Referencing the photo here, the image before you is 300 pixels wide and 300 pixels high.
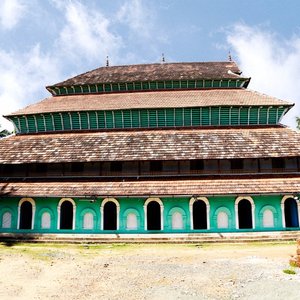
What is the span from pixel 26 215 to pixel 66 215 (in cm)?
263

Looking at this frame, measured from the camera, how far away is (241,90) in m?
26.0

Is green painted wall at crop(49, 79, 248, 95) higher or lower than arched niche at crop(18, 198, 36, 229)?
higher

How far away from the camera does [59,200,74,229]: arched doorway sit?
808 inches

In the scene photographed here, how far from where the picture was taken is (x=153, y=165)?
67.6 ft

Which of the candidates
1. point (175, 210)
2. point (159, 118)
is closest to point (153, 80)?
point (159, 118)

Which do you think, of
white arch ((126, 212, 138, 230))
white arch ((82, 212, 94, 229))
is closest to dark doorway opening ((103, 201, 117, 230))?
white arch ((82, 212, 94, 229))

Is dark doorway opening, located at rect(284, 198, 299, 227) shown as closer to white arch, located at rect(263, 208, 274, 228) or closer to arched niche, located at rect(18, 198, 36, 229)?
white arch, located at rect(263, 208, 274, 228)

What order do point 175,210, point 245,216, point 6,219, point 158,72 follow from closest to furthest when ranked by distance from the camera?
point 175,210 < point 6,219 < point 245,216 < point 158,72

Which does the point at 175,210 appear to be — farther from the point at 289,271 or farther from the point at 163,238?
the point at 289,271

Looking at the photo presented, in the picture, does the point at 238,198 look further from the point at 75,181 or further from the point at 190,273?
the point at 75,181

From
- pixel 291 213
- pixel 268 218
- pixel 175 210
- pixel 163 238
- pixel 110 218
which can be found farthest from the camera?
pixel 110 218

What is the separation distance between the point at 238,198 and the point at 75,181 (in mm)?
10102

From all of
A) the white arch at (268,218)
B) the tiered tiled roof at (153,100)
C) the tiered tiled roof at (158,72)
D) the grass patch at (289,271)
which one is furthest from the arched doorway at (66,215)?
the grass patch at (289,271)

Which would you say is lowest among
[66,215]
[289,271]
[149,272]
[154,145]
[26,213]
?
[149,272]
